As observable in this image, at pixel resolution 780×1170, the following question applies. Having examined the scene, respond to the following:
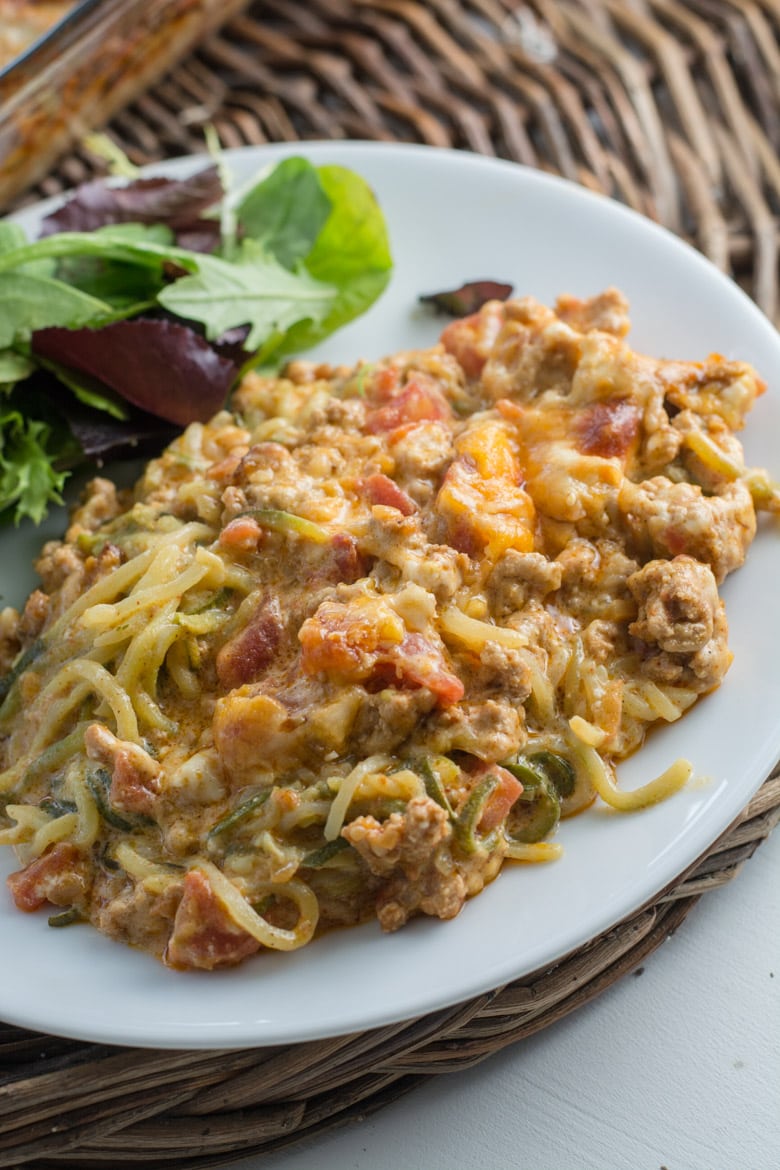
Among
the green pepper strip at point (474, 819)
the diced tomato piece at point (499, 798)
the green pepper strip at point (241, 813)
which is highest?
the green pepper strip at point (241, 813)

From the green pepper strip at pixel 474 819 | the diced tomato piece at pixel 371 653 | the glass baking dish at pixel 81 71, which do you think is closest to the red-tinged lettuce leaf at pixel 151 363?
the diced tomato piece at pixel 371 653

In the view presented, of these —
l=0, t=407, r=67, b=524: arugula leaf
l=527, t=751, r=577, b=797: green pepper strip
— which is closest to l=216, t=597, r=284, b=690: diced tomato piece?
l=527, t=751, r=577, b=797: green pepper strip

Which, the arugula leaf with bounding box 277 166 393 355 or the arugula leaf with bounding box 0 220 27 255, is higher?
the arugula leaf with bounding box 0 220 27 255

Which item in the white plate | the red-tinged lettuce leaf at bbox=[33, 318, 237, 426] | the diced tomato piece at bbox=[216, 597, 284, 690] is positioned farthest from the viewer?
the red-tinged lettuce leaf at bbox=[33, 318, 237, 426]

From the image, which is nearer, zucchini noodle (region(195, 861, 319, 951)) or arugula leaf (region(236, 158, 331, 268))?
zucchini noodle (region(195, 861, 319, 951))

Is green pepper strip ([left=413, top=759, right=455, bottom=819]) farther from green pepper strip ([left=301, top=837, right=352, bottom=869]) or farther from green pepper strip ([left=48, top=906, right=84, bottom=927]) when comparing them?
green pepper strip ([left=48, top=906, right=84, bottom=927])

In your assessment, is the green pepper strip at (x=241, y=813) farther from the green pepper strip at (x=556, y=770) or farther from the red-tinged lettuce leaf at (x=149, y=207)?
the red-tinged lettuce leaf at (x=149, y=207)

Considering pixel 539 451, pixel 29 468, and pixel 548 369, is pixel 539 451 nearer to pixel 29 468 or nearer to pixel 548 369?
pixel 548 369

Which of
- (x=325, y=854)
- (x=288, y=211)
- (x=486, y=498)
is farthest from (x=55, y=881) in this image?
(x=288, y=211)
